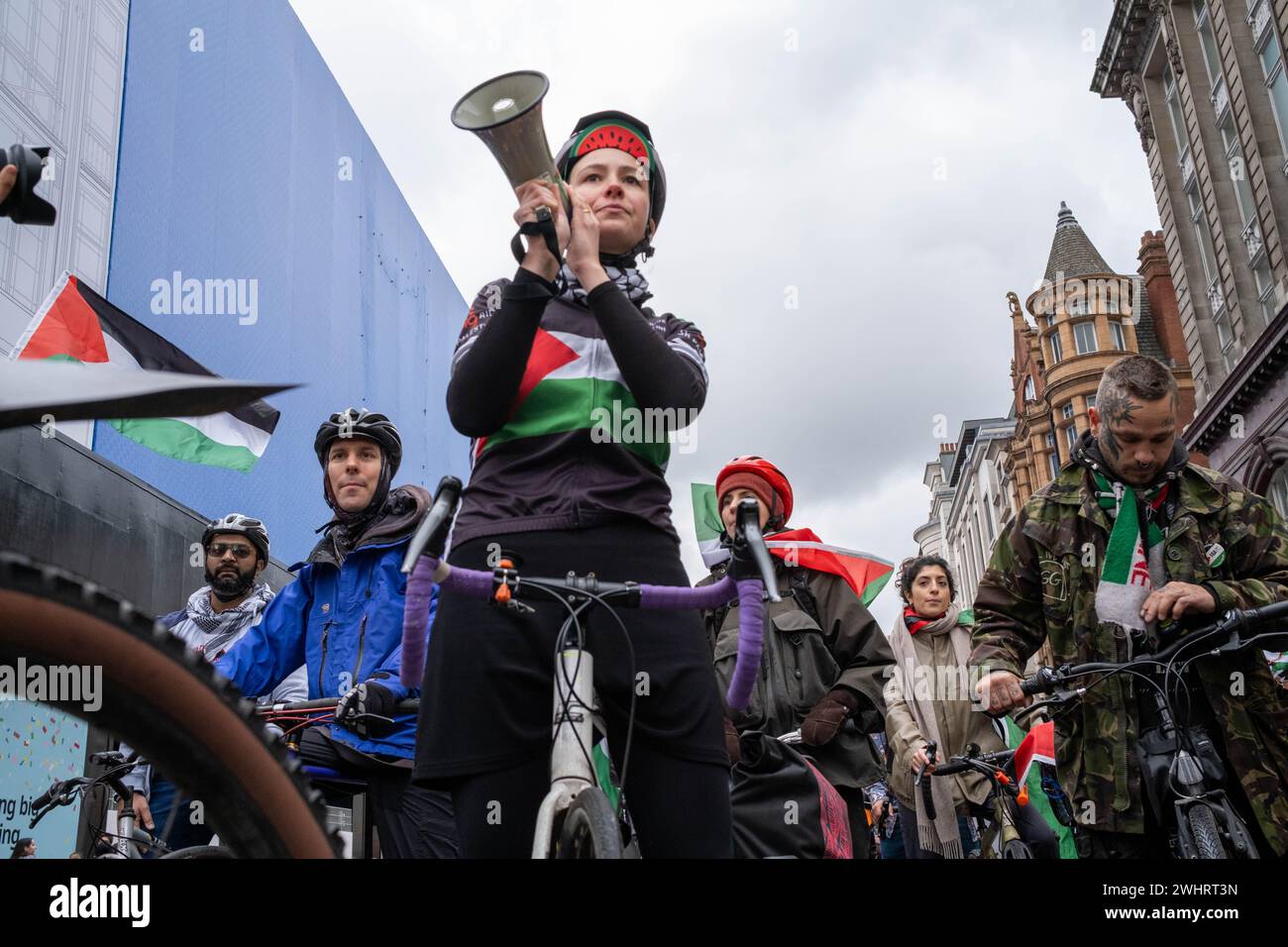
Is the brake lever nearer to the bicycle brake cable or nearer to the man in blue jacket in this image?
the bicycle brake cable

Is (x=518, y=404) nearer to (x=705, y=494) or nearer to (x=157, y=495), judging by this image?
(x=705, y=494)

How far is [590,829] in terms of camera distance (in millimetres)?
1981

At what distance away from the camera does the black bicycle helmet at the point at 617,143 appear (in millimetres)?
2797

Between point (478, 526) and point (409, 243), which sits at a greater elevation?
point (409, 243)

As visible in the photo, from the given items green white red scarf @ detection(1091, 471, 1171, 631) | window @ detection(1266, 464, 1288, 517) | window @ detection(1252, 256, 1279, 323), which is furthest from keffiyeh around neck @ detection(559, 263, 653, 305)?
window @ detection(1252, 256, 1279, 323)

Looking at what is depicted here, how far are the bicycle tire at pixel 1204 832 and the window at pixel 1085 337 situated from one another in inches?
1747

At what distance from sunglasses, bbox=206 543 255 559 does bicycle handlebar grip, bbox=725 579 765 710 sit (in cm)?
376

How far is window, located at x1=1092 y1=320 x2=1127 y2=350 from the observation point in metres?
42.6

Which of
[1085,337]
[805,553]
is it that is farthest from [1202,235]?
[805,553]

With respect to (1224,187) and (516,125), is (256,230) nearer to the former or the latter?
(516,125)

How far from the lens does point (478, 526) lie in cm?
247

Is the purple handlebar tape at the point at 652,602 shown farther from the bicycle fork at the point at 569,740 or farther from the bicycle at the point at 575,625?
the bicycle fork at the point at 569,740
